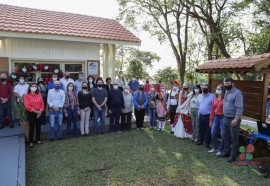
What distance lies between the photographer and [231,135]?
19.2ft

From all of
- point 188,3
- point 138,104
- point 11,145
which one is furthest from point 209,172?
point 188,3

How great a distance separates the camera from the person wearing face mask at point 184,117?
26.0ft

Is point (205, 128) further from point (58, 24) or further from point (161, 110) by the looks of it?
point (58, 24)

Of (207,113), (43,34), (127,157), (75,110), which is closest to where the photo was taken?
(127,157)

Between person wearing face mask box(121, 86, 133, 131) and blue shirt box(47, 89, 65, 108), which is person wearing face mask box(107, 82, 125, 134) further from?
blue shirt box(47, 89, 65, 108)

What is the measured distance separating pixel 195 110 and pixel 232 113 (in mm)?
1806

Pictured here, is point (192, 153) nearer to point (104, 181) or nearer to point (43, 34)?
point (104, 181)

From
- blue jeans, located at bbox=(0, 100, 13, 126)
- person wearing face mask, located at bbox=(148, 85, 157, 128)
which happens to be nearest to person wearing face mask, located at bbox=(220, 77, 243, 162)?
person wearing face mask, located at bbox=(148, 85, 157, 128)

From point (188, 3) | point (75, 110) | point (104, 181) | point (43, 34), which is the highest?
point (188, 3)

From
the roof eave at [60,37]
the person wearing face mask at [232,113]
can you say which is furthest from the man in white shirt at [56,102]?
the person wearing face mask at [232,113]

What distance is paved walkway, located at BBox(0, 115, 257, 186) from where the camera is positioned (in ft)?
14.9

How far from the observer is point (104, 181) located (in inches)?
195

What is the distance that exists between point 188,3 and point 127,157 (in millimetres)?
13636

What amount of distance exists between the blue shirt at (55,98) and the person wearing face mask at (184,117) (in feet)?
12.7
